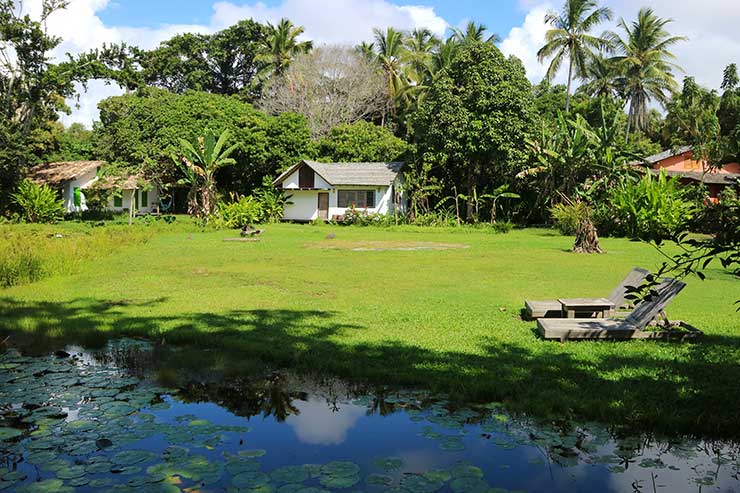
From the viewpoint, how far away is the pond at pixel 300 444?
418 centimetres

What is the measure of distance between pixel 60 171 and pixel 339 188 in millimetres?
18957

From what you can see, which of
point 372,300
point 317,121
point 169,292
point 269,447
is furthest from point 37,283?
point 317,121

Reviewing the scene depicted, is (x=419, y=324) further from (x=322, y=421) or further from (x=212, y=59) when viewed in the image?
(x=212, y=59)

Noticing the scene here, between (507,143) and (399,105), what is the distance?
17.4 metres

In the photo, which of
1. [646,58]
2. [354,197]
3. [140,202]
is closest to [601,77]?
[646,58]

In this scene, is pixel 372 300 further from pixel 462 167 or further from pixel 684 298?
pixel 462 167

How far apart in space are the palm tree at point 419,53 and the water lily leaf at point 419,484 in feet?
154

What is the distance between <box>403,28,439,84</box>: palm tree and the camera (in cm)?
4919

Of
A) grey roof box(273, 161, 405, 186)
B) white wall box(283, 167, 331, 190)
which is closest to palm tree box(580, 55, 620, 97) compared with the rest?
grey roof box(273, 161, 405, 186)

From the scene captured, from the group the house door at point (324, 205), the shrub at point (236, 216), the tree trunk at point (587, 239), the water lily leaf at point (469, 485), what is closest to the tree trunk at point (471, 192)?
the house door at point (324, 205)

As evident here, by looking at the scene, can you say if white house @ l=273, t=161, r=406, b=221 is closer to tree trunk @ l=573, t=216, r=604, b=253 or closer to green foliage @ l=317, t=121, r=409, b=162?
green foliage @ l=317, t=121, r=409, b=162

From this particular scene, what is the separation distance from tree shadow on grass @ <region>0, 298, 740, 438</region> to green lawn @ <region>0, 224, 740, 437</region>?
2cm

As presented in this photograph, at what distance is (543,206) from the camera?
3603 cm

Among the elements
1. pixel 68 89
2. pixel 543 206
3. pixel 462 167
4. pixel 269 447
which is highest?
pixel 68 89
